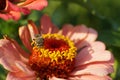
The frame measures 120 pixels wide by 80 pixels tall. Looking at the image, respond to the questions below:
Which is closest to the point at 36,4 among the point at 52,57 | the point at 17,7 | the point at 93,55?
the point at 17,7

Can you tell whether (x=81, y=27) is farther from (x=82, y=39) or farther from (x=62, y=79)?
(x=62, y=79)

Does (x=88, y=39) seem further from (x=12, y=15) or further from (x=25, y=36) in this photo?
(x=12, y=15)

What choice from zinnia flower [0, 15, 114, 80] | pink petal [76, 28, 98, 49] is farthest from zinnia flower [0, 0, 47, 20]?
pink petal [76, 28, 98, 49]

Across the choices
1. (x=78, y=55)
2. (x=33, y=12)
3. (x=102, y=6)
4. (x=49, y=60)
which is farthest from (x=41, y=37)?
(x=102, y=6)

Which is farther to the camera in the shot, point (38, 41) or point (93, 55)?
point (93, 55)

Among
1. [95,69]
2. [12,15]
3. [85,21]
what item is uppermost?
[12,15]

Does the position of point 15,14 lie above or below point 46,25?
above

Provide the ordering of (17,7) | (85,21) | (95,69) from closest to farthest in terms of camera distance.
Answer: (17,7)
(95,69)
(85,21)
